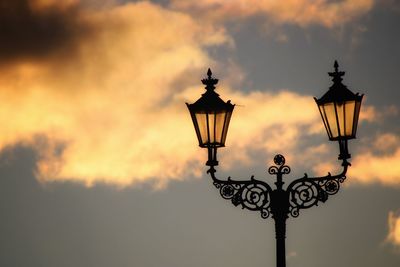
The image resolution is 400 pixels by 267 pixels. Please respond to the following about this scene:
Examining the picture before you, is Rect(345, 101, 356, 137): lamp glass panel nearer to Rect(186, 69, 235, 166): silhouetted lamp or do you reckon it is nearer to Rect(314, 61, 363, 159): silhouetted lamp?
Rect(314, 61, 363, 159): silhouetted lamp

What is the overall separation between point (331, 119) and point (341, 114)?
163mm

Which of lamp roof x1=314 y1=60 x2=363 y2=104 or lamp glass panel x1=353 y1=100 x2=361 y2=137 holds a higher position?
lamp roof x1=314 y1=60 x2=363 y2=104

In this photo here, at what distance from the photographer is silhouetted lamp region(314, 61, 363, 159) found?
13594 mm

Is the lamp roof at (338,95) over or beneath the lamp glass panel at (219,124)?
over

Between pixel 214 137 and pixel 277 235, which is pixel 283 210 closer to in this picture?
pixel 277 235

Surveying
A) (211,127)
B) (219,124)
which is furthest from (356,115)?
(211,127)

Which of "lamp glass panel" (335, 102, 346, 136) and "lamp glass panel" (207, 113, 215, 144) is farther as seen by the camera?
"lamp glass panel" (207, 113, 215, 144)

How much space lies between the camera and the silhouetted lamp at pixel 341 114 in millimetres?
13594

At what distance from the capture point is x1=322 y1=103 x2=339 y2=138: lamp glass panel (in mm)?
13617

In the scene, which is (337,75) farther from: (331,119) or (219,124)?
(219,124)

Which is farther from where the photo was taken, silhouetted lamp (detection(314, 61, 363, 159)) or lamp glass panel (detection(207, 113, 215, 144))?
lamp glass panel (detection(207, 113, 215, 144))

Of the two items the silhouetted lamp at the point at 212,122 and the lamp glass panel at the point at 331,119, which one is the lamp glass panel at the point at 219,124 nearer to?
the silhouetted lamp at the point at 212,122

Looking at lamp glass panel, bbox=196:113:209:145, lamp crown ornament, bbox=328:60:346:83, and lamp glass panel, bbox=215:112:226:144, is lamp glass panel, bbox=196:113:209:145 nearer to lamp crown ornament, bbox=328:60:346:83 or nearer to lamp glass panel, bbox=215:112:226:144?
lamp glass panel, bbox=215:112:226:144

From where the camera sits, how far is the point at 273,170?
13.7 m
